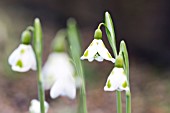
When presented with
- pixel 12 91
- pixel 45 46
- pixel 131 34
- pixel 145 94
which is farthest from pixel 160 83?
pixel 45 46

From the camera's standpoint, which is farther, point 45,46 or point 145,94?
point 45,46

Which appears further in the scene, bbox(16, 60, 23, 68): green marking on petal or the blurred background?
the blurred background

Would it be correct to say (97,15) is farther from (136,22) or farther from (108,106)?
(108,106)

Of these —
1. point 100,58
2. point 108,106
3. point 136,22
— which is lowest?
point 108,106


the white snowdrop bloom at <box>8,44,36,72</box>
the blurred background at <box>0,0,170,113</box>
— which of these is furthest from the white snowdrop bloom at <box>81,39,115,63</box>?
the blurred background at <box>0,0,170,113</box>

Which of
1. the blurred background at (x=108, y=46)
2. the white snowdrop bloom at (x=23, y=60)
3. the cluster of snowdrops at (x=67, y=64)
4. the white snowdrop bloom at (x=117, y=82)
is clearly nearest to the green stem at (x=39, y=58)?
the cluster of snowdrops at (x=67, y=64)

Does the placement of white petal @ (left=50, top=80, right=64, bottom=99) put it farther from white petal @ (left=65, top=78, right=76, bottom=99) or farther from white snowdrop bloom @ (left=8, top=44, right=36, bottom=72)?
white snowdrop bloom @ (left=8, top=44, right=36, bottom=72)
